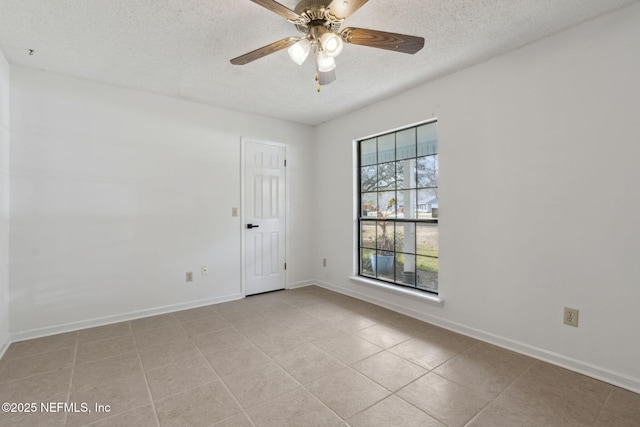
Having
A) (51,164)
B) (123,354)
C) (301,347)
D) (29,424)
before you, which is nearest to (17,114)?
(51,164)

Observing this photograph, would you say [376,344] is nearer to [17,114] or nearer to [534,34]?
[534,34]

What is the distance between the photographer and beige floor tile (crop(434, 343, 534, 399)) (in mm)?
1979

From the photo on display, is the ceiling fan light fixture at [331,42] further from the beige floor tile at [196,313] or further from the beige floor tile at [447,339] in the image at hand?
the beige floor tile at [196,313]

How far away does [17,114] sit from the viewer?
8.89 feet

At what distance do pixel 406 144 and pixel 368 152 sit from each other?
24.9 inches

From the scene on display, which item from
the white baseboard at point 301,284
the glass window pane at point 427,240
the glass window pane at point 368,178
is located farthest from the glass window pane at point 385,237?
the white baseboard at point 301,284

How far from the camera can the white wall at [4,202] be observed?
2.49 meters

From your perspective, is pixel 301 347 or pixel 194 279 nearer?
Result: pixel 301 347

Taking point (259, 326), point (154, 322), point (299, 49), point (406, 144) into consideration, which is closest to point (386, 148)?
Result: point (406, 144)

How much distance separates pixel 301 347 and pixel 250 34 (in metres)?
2.53

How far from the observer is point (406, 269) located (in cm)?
350

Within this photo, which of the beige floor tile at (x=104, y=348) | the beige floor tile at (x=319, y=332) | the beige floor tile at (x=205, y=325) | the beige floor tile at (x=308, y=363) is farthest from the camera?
the beige floor tile at (x=205, y=325)

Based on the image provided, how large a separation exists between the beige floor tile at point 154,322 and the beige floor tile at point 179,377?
911 millimetres

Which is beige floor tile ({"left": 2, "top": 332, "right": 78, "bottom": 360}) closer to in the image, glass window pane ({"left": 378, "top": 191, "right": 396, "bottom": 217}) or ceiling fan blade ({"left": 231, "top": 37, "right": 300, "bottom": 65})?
ceiling fan blade ({"left": 231, "top": 37, "right": 300, "bottom": 65})
